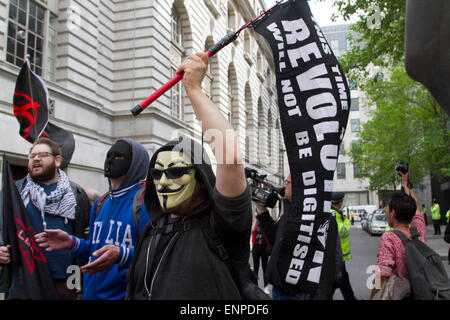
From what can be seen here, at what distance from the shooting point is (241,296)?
203 cm

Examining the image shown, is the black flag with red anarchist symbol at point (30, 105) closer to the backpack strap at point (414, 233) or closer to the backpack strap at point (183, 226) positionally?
the backpack strap at point (183, 226)

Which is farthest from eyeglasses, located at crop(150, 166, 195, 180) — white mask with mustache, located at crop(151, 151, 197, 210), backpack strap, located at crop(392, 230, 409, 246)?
backpack strap, located at crop(392, 230, 409, 246)

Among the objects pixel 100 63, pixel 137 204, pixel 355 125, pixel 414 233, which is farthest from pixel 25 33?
pixel 355 125

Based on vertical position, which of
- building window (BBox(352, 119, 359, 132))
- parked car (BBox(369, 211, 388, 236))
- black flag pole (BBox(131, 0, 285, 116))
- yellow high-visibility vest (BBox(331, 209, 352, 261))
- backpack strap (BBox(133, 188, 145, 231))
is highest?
building window (BBox(352, 119, 359, 132))

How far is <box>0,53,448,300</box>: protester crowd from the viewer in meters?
1.92

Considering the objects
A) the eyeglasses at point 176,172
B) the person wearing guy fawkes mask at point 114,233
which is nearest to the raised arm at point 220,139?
the eyeglasses at point 176,172

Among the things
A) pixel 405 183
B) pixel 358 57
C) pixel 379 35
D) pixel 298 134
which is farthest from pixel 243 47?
pixel 298 134

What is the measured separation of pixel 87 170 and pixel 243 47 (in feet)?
68.3

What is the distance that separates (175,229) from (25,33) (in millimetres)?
12249

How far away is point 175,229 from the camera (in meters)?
2.14

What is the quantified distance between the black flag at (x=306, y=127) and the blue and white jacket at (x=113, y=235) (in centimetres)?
110

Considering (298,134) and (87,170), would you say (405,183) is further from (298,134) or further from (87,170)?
(87,170)

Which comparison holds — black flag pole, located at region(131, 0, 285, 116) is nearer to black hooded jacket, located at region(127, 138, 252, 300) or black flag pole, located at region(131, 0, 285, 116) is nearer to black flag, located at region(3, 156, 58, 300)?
black hooded jacket, located at region(127, 138, 252, 300)

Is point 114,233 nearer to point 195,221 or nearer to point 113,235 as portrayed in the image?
point 113,235
